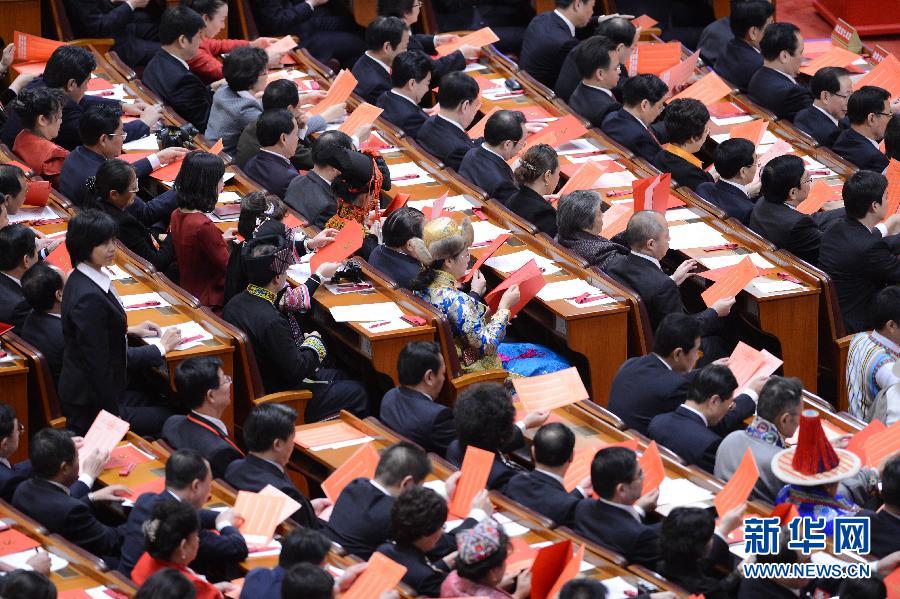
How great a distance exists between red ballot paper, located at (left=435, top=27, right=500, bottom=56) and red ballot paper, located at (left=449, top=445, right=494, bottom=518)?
14.4 ft

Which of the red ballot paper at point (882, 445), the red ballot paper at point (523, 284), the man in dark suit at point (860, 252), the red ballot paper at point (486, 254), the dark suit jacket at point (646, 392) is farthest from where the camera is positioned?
the man in dark suit at point (860, 252)

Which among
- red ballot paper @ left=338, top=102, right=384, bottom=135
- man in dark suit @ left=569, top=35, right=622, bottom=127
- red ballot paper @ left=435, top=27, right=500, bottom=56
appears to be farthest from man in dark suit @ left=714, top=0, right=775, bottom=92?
red ballot paper @ left=338, top=102, right=384, bottom=135

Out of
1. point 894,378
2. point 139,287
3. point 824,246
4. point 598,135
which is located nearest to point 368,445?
point 139,287

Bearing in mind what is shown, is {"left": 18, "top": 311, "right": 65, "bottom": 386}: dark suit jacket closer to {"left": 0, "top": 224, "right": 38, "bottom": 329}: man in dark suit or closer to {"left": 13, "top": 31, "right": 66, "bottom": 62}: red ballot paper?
{"left": 0, "top": 224, "right": 38, "bottom": 329}: man in dark suit

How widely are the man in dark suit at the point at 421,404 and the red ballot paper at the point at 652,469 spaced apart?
78 cm

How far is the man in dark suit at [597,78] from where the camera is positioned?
30.7 feet

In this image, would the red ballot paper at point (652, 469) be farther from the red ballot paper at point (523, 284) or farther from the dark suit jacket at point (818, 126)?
the dark suit jacket at point (818, 126)

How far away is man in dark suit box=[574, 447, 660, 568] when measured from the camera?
570cm

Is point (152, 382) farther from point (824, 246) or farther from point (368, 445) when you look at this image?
point (824, 246)

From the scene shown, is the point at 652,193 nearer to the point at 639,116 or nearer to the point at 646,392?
the point at 639,116

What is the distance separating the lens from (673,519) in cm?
550

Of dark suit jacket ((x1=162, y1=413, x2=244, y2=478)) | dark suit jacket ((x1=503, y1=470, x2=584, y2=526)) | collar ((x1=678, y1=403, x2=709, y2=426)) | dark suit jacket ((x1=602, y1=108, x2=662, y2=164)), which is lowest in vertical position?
dark suit jacket ((x1=162, y1=413, x2=244, y2=478))

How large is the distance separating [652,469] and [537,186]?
2.47m

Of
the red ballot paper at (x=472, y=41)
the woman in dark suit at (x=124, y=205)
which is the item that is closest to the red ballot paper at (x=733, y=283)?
the woman in dark suit at (x=124, y=205)
